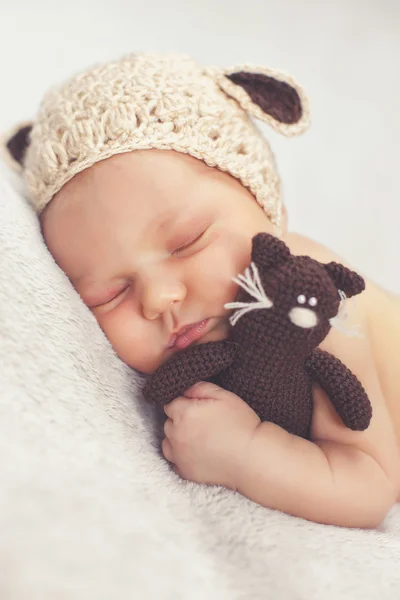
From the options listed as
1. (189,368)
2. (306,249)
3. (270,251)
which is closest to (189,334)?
(189,368)

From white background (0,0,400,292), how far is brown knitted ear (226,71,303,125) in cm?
63

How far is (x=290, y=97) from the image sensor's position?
972 millimetres

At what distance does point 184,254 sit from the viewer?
2.59 feet

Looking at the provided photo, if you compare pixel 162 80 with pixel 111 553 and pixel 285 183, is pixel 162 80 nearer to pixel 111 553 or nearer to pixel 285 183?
pixel 111 553

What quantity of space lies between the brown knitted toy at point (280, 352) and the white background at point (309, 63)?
853 mm

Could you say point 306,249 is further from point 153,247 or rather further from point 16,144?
point 16,144

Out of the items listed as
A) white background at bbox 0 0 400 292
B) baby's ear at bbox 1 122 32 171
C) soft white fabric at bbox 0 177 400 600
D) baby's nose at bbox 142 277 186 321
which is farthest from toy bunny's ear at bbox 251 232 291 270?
white background at bbox 0 0 400 292

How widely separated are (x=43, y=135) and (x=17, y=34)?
908 millimetres

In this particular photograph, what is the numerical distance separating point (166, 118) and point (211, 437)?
0.44m

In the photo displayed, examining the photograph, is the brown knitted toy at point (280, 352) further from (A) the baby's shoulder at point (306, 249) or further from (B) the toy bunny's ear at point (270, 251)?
(A) the baby's shoulder at point (306, 249)

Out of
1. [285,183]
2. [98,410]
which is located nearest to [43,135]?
[98,410]

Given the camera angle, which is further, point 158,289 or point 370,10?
point 370,10

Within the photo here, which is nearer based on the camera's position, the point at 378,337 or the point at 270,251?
the point at 270,251

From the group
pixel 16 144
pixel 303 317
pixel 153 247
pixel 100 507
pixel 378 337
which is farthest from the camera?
pixel 16 144
